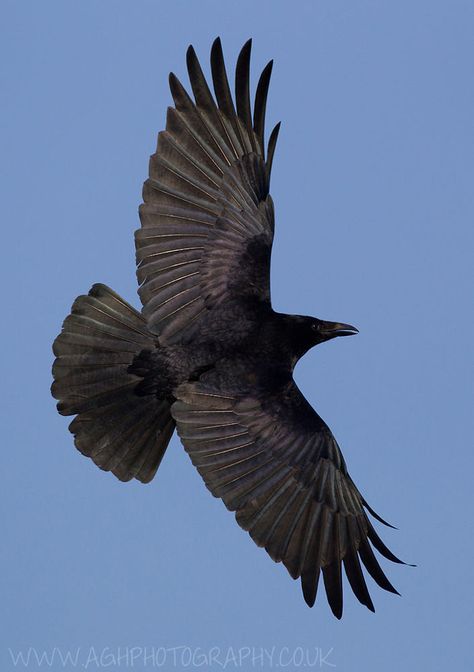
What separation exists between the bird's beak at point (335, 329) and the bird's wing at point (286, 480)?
2.12ft

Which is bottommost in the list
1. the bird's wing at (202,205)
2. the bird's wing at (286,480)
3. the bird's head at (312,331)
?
Result: the bird's wing at (286,480)

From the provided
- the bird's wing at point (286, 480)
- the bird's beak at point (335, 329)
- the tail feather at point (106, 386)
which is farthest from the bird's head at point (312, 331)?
the tail feather at point (106, 386)

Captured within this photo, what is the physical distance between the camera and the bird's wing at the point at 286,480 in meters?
9.72

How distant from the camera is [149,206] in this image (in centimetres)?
996

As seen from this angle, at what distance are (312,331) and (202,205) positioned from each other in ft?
4.49

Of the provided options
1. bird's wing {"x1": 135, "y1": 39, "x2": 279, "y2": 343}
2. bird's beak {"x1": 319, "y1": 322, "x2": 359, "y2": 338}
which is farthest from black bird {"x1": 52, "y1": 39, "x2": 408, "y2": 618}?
bird's beak {"x1": 319, "y1": 322, "x2": 359, "y2": 338}

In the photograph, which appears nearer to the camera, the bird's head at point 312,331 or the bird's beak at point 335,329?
the bird's head at point 312,331

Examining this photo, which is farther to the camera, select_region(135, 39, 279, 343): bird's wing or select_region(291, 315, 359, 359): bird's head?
select_region(291, 315, 359, 359): bird's head

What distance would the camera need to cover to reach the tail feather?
1037 cm

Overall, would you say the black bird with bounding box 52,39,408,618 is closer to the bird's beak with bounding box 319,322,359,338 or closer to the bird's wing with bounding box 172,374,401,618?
the bird's wing with bounding box 172,374,401,618

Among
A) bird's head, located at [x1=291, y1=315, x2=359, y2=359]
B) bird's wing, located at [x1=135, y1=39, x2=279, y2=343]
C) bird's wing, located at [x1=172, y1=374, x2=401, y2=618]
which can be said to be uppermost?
bird's wing, located at [x1=135, y1=39, x2=279, y2=343]

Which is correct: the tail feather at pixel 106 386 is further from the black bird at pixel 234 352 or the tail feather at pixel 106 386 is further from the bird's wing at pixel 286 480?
the bird's wing at pixel 286 480

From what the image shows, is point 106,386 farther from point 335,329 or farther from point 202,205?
point 335,329

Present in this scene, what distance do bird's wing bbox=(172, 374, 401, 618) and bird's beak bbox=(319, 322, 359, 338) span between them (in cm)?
65
